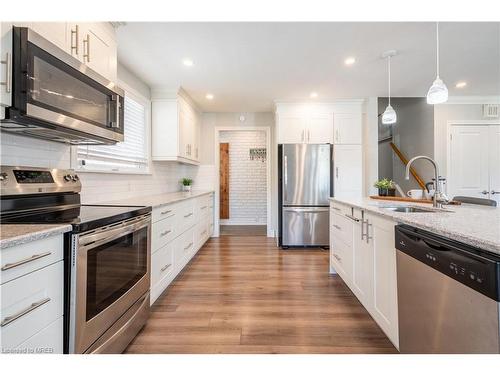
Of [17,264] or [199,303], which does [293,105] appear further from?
[17,264]

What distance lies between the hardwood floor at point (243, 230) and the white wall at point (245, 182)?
261 millimetres

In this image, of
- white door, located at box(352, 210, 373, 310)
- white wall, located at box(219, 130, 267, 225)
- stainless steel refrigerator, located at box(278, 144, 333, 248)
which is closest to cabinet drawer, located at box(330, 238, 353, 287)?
white door, located at box(352, 210, 373, 310)

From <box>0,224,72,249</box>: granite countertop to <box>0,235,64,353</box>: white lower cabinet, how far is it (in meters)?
0.03

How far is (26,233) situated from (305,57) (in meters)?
2.80

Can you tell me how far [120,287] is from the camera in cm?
149

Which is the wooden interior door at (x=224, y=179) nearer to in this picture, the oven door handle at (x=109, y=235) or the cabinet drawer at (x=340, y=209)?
the cabinet drawer at (x=340, y=209)

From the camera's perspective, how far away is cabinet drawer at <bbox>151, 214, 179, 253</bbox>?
6.89 feet

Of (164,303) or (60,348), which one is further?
(164,303)

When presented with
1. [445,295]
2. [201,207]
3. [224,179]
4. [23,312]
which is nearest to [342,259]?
[445,295]

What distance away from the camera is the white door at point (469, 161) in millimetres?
4344

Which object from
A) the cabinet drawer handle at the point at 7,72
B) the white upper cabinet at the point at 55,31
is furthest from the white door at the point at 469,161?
the cabinet drawer handle at the point at 7,72

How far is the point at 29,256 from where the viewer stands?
0.95 metres
